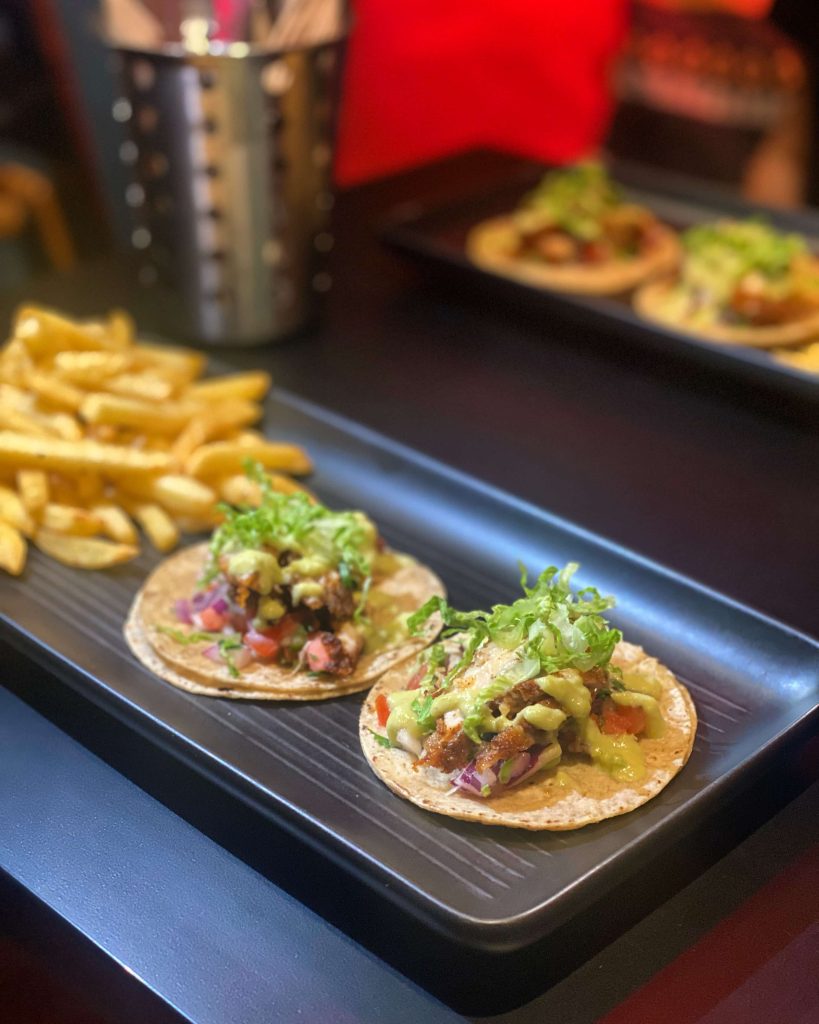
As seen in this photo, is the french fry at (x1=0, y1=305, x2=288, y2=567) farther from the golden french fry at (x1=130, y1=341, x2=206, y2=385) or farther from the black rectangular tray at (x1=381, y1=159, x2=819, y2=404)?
the black rectangular tray at (x1=381, y1=159, x2=819, y2=404)

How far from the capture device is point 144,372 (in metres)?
3.44

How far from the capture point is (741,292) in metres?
4.08

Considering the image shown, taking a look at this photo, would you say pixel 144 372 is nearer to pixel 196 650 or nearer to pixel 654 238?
pixel 196 650

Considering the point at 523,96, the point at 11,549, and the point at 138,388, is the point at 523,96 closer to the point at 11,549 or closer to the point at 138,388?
the point at 138,388

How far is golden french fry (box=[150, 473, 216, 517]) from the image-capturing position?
302cm

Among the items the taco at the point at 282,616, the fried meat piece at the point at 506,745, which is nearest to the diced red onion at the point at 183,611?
the taco at the point at 282,616

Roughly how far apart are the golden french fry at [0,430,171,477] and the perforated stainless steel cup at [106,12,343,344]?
3.32ft

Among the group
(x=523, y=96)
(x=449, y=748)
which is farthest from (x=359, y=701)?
(x=523, y=96)

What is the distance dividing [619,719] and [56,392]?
5.65 ft

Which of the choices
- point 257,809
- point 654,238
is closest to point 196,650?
point 257,809

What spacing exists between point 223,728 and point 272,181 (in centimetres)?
195

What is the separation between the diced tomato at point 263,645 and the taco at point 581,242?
2.13m

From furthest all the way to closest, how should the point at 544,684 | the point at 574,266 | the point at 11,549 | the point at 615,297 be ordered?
1. the point at 574,266
2. the point at 615,297
3. the point at 11,549
4. the point at 544,684

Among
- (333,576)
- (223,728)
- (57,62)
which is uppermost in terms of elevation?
(57,62)
